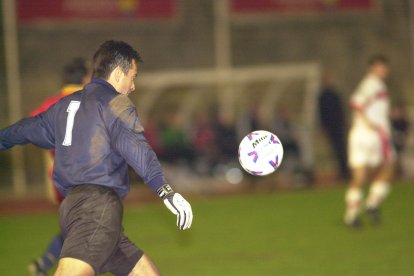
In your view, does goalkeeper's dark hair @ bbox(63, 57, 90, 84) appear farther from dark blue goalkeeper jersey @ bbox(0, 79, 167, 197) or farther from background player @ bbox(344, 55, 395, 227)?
background player @ bbox(344, 55, 395, 227)

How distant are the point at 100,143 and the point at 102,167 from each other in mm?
149

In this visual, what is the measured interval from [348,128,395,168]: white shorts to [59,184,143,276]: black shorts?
6.64m

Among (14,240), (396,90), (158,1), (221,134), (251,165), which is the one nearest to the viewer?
(251,165)

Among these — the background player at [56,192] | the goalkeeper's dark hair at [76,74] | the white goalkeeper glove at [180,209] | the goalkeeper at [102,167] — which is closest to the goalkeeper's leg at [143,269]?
the goalkeeper at [102,167]

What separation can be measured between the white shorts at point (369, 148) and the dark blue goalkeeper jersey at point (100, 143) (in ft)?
21.5

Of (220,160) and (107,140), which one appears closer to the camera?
(107,140)

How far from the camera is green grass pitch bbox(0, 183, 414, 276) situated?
848cm

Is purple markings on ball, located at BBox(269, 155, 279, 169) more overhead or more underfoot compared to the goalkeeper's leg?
more overhead

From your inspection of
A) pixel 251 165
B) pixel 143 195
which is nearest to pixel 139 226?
pixel 143 195

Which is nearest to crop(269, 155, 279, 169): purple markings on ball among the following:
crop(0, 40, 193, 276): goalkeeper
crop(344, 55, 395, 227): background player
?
crop(0, 40, 193, 276): goalkeeper

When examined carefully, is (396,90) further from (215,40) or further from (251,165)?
(251,165)

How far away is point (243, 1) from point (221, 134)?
496 cm

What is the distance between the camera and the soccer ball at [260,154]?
5910 mm

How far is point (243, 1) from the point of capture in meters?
21.2
